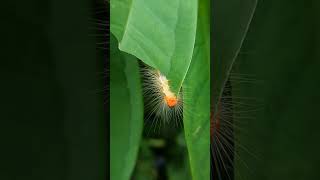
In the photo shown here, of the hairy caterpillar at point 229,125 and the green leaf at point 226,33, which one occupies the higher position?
the green leaf at point 226,33

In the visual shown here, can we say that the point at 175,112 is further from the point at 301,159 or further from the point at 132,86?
the point at 301,159

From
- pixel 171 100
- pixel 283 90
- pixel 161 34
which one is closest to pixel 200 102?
pixel 171 100

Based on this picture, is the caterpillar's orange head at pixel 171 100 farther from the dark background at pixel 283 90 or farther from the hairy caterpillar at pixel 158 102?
the dark background at pixel 283 90

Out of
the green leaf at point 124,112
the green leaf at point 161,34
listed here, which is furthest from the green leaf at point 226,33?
the green leaf at point 161,34
